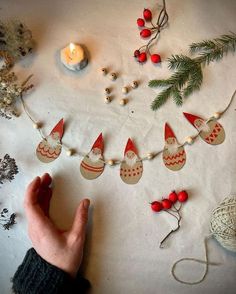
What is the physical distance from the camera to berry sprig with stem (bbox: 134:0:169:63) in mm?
1051

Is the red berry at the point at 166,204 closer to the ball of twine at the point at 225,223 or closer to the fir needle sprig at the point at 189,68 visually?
the ball of twine at the point at 225,223

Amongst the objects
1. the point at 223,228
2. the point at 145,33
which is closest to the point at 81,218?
the point at 223,228

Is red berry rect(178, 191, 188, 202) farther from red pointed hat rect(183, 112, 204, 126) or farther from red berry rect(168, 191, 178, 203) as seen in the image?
red pointed hat rect(183, 112, 204, 126)

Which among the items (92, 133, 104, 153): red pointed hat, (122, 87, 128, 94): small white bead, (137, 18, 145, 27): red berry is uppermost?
(137, 18, 145, 27): red berry

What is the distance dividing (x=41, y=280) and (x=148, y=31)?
79cm

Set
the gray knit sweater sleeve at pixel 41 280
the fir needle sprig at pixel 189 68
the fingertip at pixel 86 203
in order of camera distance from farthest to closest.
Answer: the fir needle sprig at pixel 189 68 < the fingertip at pixel 86 203 < the gray knit sweater sleeve at pixel 41 280

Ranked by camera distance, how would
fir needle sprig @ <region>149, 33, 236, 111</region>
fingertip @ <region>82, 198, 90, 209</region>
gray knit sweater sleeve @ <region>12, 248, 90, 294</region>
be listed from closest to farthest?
gray knit sweater sleeve @ <region>12, 248, 90, 294</region> → fingertip @ <region>82, 198, 90, 209</region> → fir needle sprig @ <region>149, 33, 236, 111</region>

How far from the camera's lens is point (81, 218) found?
2.90 ft

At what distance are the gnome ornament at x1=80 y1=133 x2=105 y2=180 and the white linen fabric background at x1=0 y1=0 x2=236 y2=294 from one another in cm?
2

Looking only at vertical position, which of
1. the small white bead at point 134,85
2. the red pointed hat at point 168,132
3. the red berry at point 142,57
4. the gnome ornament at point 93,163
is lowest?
the gnome ornament at point 93,163

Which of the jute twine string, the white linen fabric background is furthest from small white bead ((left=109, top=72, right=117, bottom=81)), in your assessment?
the jute twine string

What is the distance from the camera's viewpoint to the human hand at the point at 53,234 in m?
0.83

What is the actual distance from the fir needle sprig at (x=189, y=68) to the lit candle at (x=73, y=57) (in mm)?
225

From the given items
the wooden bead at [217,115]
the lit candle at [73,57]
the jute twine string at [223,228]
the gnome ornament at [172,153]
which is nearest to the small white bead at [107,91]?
the lit candle at [73,57]
